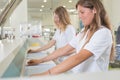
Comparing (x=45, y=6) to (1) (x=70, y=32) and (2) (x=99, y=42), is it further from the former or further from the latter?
(2) (x=99, y=42)

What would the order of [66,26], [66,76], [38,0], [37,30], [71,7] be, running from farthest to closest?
[71,7] < [38,0] < [37,30] < [66,26] < [66,76]

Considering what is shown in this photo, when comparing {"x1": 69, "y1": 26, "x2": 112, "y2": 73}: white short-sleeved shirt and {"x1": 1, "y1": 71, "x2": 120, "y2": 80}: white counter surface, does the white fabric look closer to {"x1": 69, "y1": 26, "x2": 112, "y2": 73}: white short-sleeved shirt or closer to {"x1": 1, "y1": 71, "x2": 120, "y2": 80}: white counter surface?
{"x1": 69, "y1": 26, "x2": 112, "y2": 73}: white short-sleeved shirt

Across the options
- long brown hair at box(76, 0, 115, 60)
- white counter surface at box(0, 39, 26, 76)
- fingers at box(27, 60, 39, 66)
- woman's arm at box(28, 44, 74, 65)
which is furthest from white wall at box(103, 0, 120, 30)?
white counter surface at box(0, 39, 26, 76)

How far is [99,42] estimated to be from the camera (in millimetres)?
1190

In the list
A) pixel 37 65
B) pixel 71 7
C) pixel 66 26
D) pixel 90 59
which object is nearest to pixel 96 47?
pixel 90 59

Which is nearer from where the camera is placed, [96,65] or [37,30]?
[96,65]

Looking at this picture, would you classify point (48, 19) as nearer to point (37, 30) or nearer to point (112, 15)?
point (112, 15)

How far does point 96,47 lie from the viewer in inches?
46.7

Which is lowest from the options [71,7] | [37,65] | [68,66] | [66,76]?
[37,65]

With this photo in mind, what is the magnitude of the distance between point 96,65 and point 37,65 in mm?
629

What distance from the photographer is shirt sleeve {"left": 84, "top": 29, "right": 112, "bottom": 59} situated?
118 cm

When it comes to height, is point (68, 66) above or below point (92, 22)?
below

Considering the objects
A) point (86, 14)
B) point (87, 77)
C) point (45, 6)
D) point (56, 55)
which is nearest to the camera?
point (87, 77)

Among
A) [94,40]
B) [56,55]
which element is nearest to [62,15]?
[56,55]
